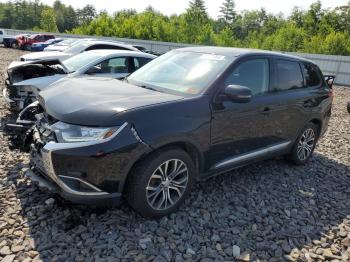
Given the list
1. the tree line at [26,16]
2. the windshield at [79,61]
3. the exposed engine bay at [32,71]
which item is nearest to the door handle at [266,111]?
the windshield at [79,61]

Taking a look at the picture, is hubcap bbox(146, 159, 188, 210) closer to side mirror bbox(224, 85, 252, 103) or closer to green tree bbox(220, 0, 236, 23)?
side mirror bbox(224, 85, 252, 103)

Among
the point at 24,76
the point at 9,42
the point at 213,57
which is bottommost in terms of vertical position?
the point at 9,42

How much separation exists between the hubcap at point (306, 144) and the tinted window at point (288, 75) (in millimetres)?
816

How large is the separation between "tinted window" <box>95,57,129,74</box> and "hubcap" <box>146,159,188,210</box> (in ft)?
14.3

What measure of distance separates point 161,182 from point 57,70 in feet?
16.2

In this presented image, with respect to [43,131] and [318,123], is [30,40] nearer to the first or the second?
Result: [318,123]

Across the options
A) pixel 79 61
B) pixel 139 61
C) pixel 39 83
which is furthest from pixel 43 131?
pixel 139 61

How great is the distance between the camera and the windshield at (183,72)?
12.7 feet

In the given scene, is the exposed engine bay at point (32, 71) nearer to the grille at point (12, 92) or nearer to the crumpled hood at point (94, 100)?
the grille at point (12, 92)

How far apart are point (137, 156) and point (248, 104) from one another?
1.66 metres

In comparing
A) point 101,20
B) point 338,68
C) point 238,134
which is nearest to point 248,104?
point 238,134

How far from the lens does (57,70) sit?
7.44m

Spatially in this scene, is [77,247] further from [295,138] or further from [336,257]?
[295,138]

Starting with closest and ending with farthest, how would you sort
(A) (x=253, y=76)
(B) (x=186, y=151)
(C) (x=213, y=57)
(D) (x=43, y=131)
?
1. (D) (x=43, y=131)
2. (B) (x=186, y=151)
3. (C) (x=213, y=57)
4. (A) (x=253, y=76)
